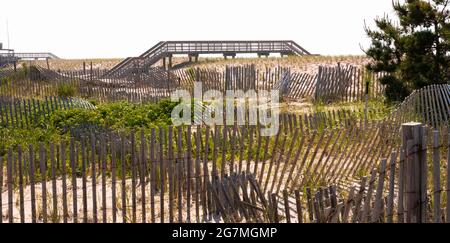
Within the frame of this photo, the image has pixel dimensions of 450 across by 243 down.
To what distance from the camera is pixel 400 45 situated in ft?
44.5

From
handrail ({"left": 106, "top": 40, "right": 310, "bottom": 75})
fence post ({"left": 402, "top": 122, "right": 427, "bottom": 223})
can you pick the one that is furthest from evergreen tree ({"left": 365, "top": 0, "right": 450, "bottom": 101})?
handrail ({"left": 106, "top": 40, "right": 310, "bottom": 75})

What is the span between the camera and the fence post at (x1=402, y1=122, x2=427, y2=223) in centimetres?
391

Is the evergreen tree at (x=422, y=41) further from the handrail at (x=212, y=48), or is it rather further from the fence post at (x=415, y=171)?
the handrail at (x=212, y=48)

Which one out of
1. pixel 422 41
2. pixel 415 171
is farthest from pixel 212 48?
pixel 415 171

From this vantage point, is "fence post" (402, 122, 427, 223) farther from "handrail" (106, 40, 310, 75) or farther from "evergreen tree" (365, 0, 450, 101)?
"handrail" (106, 40, 310, 75)

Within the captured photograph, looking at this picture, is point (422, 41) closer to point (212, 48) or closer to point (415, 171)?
point (415, 171)

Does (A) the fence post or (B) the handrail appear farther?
(B) the handrail

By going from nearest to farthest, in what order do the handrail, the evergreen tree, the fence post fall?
1. the fence post
2. the evergreen tree
3. the handrail

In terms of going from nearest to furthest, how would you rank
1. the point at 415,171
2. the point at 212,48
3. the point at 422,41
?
the point at 415,171 → the point at 422,41 → the point at 212,48

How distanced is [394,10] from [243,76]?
6.80 m

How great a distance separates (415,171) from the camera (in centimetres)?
397

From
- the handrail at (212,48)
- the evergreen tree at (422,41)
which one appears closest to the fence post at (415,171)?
the evergreen tree at (422,41)
